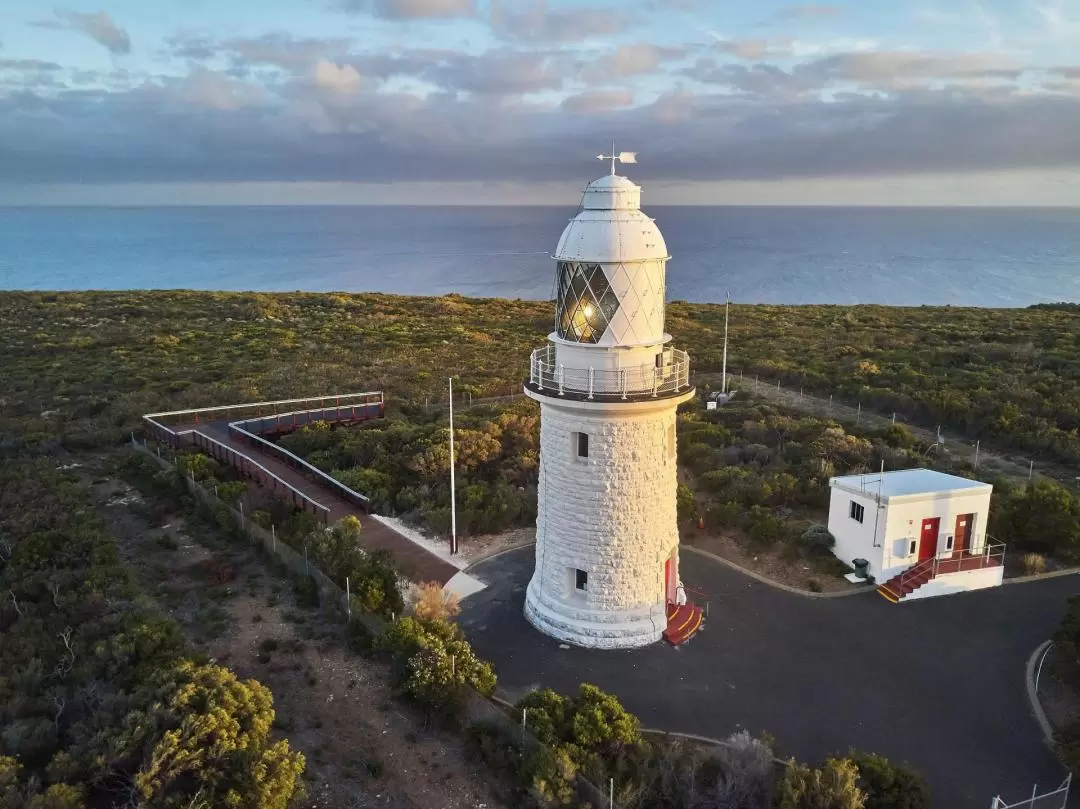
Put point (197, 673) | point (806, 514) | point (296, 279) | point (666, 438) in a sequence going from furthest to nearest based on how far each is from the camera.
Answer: point (296, 279) → point (806, 514) → point (666, 438) → point (197, 673)

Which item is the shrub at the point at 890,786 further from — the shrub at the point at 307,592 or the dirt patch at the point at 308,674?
the shrub at the point at 307,592

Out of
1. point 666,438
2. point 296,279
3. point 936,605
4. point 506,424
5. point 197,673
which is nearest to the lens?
point 197,673

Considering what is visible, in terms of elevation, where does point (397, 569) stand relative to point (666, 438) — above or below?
below

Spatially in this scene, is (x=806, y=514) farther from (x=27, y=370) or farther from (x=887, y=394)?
(x=27, y=370)

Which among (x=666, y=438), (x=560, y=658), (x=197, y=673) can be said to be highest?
(x=666, y=438)

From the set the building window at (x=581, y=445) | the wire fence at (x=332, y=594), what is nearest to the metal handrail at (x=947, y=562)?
the building window at (x=581, y=445)

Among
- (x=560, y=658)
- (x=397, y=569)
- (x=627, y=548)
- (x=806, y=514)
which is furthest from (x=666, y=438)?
(x=806, y=514)
